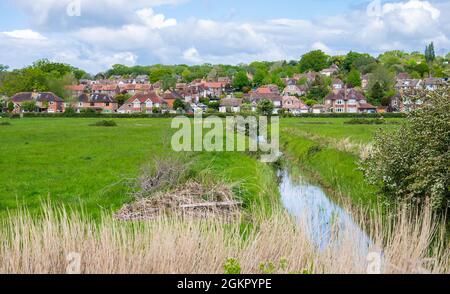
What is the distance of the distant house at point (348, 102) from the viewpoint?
378 feet

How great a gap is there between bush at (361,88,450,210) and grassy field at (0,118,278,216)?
3.68m

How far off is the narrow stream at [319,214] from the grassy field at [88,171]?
0.98m

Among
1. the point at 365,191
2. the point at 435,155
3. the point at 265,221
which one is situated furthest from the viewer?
the point at 365,191

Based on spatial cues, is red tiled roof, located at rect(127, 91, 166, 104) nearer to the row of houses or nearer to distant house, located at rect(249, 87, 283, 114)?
the row of houses

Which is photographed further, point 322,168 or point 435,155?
point 322,168

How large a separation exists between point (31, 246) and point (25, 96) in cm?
11359

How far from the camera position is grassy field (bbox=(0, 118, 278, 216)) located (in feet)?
59.7

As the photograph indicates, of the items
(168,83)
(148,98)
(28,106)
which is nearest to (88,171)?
(28,106)

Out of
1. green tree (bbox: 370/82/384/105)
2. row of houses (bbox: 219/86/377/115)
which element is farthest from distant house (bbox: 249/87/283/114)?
green tree (bbox: 370/82/384/105)

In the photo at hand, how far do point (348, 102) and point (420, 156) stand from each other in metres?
105
